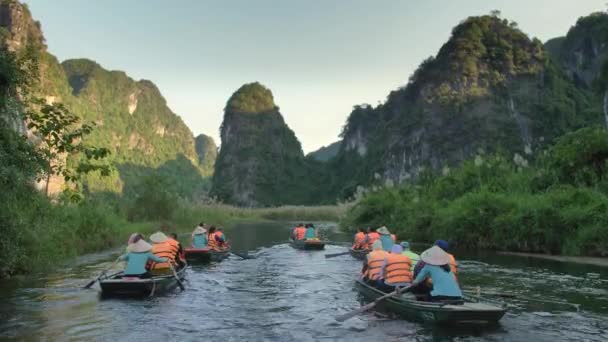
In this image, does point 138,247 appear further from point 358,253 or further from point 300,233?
point 300,233

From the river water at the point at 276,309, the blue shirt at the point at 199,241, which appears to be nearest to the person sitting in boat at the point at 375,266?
the river water at the point at 276,309

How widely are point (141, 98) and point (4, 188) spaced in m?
155

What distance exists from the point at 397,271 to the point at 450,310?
2179 millimetres

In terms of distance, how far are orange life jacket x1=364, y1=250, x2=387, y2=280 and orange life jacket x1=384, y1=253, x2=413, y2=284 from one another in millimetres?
585

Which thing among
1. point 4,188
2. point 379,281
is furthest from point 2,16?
point 379,281

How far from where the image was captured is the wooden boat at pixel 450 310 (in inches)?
326

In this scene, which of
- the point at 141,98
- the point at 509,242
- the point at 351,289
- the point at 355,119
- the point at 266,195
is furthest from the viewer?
the point at 141,98

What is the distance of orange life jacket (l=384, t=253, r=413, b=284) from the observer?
10391 mm

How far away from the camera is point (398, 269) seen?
10406 millimetres

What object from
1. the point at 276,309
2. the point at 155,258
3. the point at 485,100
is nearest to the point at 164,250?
the point at 155,258

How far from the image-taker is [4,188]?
10531 mm

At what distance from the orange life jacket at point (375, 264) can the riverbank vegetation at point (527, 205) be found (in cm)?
932

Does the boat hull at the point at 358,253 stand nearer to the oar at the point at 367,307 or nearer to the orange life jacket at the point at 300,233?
the orange life jacket at the point at 300,233

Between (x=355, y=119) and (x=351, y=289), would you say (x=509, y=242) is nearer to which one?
(x=351, y=289)
